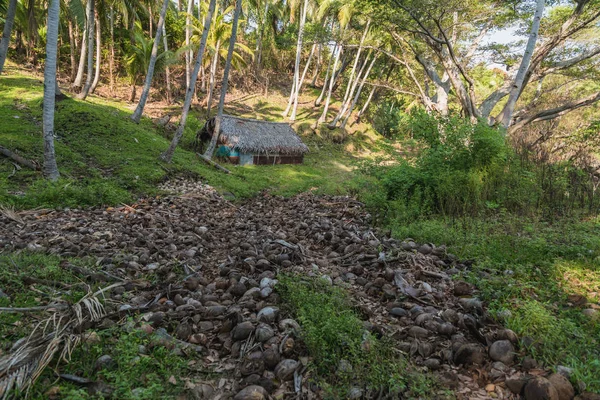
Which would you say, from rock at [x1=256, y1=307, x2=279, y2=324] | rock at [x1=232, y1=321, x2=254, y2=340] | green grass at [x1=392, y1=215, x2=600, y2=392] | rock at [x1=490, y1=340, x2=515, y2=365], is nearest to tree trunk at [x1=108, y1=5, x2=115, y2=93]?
green grass at [x1=392, y1=215, x2=600, y2=392]

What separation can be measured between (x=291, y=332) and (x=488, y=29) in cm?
1454

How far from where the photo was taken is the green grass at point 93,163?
6.95 m

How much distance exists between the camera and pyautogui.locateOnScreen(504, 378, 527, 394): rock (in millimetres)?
1968

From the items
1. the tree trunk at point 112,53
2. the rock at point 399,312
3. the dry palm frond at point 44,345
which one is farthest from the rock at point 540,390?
the tree trunk at point 112,53

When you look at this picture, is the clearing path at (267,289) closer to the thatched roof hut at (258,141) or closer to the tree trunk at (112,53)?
the thatched roof hut at (258,141)

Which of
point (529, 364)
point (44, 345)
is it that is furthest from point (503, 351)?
point (44, 345)

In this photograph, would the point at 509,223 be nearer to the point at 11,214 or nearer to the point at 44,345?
the point at 44,345

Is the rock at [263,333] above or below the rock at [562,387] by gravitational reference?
below

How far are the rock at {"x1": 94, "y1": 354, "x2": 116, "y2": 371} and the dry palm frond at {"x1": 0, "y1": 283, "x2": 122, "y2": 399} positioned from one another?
0.56ft

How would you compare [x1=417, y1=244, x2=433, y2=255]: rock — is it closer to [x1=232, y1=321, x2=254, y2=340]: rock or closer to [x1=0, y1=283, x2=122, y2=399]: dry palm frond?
[x1=232, y1=321, x2=254, y2=340]: rock

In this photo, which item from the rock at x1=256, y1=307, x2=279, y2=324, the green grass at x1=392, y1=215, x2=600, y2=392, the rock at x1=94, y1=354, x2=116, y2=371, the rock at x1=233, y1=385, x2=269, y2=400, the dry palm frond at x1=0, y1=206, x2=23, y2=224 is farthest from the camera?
the dry palm frond at x1=0, y1=206, x2=23, y2=224

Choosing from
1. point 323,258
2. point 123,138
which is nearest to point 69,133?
point 123,138

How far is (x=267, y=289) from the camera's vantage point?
3.12 metres

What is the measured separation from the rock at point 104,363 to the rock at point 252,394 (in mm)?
814
